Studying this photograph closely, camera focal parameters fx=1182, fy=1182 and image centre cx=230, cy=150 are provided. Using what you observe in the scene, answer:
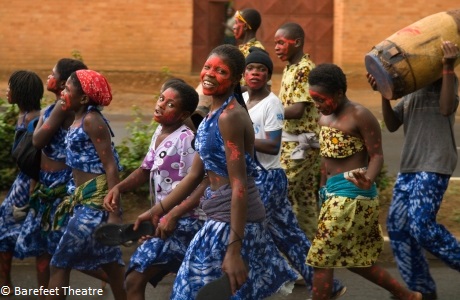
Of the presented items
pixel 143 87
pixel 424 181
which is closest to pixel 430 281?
pixel 424 181

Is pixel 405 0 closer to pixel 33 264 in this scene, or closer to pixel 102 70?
pixel 102 70

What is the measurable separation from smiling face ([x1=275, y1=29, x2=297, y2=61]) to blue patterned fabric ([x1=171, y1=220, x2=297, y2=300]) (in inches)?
105

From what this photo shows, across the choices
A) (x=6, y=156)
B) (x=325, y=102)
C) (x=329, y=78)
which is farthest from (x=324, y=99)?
(x=6, y=156)

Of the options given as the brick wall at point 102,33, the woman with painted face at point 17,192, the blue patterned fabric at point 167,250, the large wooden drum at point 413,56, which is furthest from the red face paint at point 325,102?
the brick wall at point 102,33

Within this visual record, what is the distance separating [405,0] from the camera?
21594 mm

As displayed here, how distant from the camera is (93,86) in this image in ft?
22.5

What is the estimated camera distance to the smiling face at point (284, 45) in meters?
8.27

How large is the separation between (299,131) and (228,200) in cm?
250

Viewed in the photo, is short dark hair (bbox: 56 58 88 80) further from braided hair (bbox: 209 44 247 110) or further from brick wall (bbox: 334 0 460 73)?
brick wall (bbox: 334 0 460 73)

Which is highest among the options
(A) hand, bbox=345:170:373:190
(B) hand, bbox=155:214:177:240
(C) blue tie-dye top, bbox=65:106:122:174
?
(C) blue tie-dye top, bbox=65:106:122:174

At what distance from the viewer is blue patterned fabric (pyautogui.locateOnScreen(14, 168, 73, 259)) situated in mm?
7246

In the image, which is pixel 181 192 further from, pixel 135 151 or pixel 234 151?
pixel 135 151

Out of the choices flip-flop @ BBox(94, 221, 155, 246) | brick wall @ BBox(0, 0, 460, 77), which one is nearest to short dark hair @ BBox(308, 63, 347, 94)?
flip-flop @ BBox(94, 221, 155, 246)

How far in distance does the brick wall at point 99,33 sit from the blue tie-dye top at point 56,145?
14846mm
